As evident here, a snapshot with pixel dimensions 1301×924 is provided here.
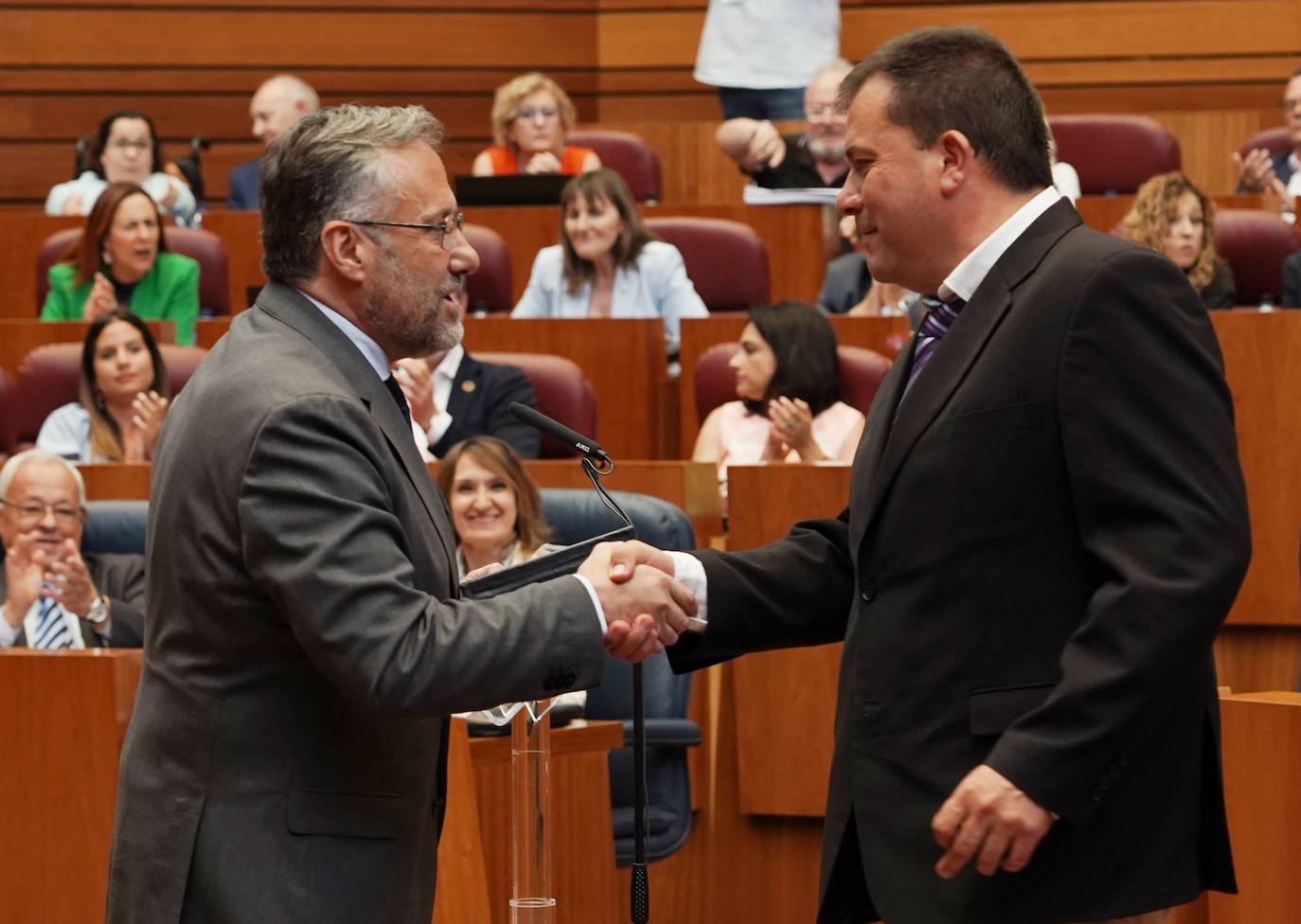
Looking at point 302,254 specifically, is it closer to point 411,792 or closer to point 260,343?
point 260,343

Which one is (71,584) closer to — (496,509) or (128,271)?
(496,509)

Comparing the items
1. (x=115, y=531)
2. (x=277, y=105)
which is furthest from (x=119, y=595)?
(x=277, y=105)

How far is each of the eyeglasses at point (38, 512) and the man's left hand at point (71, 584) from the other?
91mm

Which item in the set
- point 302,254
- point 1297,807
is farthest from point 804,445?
point 302,254

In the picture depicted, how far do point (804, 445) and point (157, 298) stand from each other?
214 centimetres

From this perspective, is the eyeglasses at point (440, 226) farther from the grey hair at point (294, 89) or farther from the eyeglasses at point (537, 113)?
the grey hair at point (294, 89)

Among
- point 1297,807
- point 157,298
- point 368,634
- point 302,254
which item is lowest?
point 1297,807

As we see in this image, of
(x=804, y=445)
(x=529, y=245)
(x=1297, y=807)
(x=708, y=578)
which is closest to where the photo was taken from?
(x=708, y=578)

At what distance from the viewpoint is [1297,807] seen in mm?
2312

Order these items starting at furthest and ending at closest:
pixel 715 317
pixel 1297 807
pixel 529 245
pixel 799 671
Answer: pixel 529 245, pixel 715 317, pixel 799 671, pixel 1297 807

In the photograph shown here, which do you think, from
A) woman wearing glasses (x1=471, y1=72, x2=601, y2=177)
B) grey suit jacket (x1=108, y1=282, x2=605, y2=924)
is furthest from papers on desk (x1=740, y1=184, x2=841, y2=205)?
grey suit jacket (x1=108, y1=282, x2=605, y2=924)

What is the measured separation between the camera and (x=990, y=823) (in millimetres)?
1502

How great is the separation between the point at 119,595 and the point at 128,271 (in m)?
1.89

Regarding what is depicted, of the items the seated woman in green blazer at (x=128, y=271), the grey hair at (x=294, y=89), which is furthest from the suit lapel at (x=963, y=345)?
the grey hair at (x=294, y=89)
